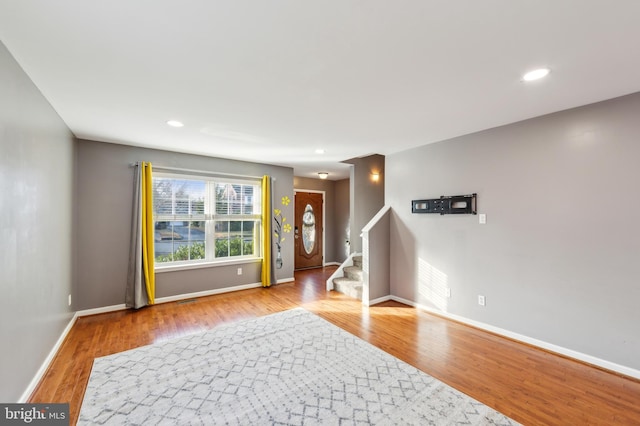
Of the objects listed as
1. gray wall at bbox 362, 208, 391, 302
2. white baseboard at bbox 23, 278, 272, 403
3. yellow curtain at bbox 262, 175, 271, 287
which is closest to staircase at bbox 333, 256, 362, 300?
gray wall at bbox 362, 208, 391, 302

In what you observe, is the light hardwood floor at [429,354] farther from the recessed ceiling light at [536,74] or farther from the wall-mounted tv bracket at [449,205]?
the recessed ceiling light at [536,74]

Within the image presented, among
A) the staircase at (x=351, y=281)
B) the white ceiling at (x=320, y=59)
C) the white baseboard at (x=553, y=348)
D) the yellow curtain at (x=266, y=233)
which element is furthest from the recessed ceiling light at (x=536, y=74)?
the yellow curtain at (x=266, y=233)

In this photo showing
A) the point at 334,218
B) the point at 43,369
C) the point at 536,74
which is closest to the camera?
the point at 536,74

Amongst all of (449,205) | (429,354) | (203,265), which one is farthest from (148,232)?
(449,205)

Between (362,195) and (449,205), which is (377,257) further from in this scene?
(362,195)

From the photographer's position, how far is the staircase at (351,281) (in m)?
4.63

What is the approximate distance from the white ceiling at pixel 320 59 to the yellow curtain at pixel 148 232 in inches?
44.3

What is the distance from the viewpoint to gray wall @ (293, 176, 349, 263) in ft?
24.9

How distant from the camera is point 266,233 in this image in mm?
5281

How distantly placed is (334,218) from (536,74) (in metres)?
6.04

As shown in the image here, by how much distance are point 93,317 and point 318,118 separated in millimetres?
4056

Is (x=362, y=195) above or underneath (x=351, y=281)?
above

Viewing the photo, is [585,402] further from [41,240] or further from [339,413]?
[41,240]

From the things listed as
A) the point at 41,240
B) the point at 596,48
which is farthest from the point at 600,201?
the point at 41,240
